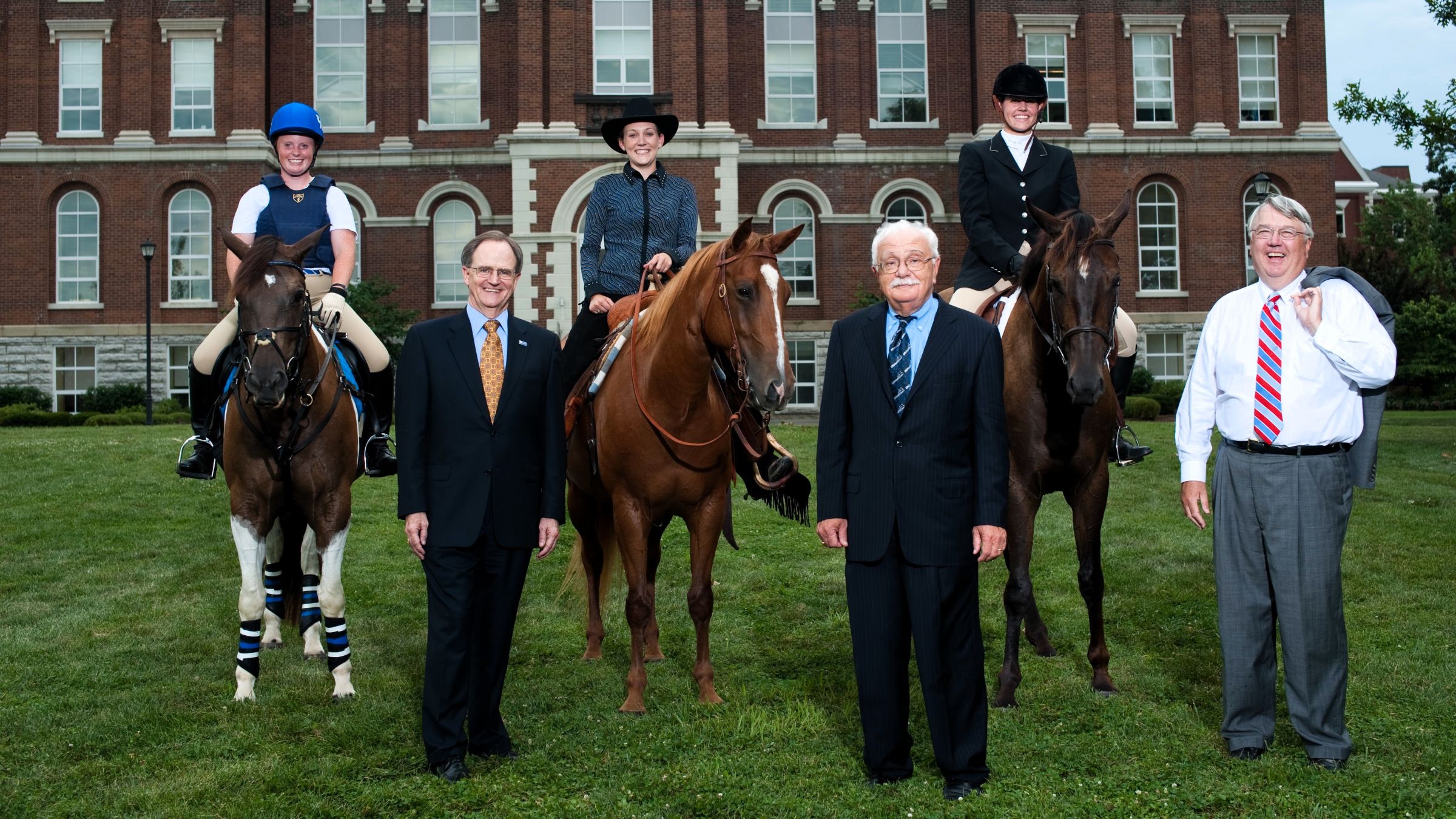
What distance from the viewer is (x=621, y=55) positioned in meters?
30.1

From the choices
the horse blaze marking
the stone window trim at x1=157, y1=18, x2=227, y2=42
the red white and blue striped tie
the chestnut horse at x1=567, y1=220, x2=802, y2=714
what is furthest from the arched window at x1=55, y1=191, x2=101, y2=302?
the red white and blue striped tie

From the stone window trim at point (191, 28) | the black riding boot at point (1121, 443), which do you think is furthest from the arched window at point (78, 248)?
the black riding boot at point (1121, 443)

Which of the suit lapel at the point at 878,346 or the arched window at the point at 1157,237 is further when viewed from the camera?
the arched window at the point at 1157,237

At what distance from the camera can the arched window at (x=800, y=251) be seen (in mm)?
32906

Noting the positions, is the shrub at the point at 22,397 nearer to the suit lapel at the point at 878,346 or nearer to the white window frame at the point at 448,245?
the white window frame at the point at 448,245

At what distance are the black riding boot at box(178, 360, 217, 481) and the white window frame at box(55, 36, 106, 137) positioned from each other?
28801 mm

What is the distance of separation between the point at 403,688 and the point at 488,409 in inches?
91.0

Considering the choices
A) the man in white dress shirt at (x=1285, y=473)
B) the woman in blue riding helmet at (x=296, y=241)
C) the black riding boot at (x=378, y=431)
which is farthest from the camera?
the black riding boot at (x=378, y=431)

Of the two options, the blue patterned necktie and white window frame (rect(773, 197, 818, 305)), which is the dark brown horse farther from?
white window frame (rect(773, 197, 818, 305))

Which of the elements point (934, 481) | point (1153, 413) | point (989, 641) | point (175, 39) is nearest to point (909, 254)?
point (934, 481)

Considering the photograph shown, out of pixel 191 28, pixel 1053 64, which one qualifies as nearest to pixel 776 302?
pixel 1053 64

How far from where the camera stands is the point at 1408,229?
51.3 m

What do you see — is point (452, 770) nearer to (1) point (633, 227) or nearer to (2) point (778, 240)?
(2) point (778, 240)

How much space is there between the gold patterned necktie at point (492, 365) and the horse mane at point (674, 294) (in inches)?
42.6
